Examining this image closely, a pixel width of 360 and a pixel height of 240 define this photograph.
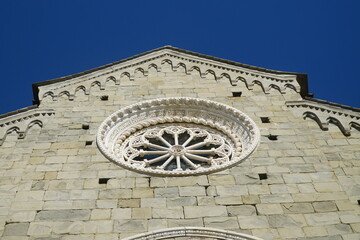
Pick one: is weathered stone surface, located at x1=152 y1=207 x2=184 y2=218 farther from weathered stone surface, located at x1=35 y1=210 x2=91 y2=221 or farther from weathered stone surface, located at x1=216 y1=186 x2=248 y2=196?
weathered stone surface, located at x1=35 y1=210 x2=91 y2=221

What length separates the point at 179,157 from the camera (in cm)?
1272

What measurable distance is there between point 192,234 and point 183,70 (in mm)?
7735

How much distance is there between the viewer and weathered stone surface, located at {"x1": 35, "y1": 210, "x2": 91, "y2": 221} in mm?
10180

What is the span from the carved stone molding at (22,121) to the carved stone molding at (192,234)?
5.10 metres

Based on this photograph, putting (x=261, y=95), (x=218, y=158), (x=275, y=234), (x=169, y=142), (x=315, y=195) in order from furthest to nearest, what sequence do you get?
(x=261, y=95) < (x=169, y=142) < (x=218, y=158) < (x=315, y=195) < (x=275, y=234)

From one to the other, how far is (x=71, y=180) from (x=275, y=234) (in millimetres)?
4278

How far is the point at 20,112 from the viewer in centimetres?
1427

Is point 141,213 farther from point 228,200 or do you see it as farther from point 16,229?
point 16,229

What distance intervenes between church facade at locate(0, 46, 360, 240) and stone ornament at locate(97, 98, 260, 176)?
1.2 inches

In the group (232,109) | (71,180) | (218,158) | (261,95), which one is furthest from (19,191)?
(261,95)

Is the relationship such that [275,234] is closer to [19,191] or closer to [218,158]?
[218,158]

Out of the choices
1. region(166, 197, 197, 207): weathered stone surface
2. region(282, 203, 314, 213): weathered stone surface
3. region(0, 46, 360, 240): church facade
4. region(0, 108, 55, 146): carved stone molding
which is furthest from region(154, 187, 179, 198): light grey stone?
region(0, 108, 55, 146): carved stone molding

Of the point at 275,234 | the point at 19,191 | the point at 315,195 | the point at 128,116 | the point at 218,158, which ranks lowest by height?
the point at 275,234

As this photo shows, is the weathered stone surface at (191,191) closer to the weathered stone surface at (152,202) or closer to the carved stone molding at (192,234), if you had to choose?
the weathered stone surface at (152,202)
